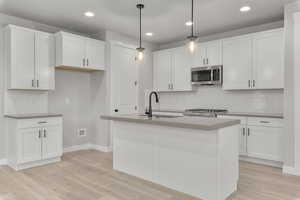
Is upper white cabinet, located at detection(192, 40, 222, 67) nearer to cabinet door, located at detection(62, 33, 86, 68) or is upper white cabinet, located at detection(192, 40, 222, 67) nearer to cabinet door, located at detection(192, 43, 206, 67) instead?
cabinet door, located at detection(192, 43, 206, 67)

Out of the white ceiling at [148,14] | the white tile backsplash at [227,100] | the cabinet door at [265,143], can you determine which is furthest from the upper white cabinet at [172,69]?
the cabinet door at [265,143]

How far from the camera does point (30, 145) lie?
3590 millimetres

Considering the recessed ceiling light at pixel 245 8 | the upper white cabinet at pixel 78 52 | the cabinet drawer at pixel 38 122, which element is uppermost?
the recessed ceiling light at pixel 245 8

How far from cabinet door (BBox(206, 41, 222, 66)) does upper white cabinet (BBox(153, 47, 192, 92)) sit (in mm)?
495

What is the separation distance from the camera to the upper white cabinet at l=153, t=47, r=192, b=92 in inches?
204

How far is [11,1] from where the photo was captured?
3.29 metres

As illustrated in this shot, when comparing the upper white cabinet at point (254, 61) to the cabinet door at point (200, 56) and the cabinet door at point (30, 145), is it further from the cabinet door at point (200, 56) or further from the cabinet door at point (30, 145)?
the cabinet door at point (30, 145)

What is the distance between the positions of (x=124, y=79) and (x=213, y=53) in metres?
2.19

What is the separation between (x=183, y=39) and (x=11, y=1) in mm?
3892

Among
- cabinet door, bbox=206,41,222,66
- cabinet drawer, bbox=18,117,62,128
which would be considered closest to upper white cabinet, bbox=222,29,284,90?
cabinet door, bbox=206,41,222,66

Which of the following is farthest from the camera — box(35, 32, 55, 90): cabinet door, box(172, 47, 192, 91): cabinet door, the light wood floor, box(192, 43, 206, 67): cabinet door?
box(172, 47, 192, 91): cabinet door

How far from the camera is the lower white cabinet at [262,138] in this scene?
3.59 m

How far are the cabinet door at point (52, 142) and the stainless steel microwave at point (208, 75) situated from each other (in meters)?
3.24

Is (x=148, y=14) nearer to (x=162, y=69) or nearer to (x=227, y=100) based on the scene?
(x=162, y=69)
